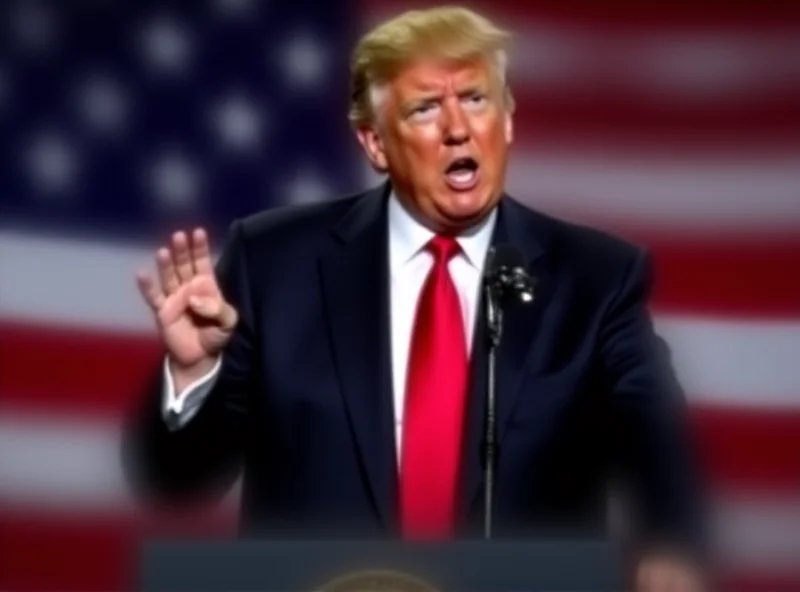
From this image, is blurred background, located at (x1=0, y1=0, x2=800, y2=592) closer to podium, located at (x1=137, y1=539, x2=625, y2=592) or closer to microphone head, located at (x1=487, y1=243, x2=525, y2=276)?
microphone head, located at (x1=487, y1=243, x2=525, y2=276)

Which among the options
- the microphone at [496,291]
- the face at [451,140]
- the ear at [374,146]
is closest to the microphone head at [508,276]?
the microphone at [496,291]

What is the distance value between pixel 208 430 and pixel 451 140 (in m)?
0.42

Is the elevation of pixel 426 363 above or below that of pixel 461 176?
below

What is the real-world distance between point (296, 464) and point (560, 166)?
0.72 m

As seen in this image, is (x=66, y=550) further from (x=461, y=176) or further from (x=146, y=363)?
(x=461, y=176)

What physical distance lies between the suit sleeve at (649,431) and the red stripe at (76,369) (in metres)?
0.73

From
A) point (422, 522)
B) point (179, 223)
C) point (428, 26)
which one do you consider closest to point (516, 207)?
point (428, 26)

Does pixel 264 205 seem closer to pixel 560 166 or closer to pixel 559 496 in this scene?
pixel 560 166

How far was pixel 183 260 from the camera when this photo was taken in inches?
73.5

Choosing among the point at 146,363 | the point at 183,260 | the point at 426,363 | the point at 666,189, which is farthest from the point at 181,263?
the point at 666,189

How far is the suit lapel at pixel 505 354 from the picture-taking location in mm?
2098

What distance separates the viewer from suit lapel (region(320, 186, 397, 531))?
2115 millimetres

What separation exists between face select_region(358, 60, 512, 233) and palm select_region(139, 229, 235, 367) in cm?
40

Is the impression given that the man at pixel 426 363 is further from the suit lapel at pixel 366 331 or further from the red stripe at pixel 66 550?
the red stripe at pixel 66 550
